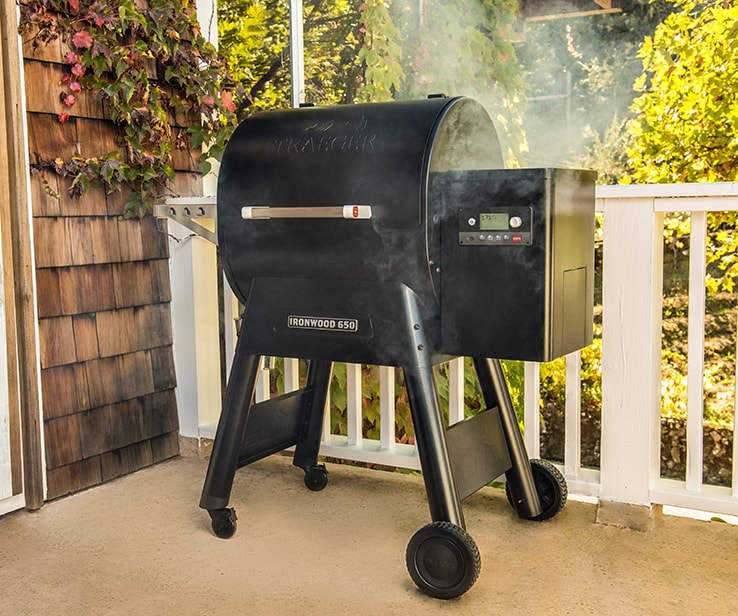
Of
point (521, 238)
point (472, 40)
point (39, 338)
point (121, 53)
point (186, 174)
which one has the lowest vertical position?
point (39, 338)

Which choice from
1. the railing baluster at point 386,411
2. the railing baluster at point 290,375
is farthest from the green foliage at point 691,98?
the railing baluster at point 290,375

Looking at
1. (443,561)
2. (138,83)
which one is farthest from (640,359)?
(138,83)

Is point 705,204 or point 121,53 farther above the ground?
point 121,53

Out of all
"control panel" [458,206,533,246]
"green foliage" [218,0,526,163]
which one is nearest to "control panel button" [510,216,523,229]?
"control panel" [458,206,533,246]

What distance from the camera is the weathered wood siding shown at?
2.54m

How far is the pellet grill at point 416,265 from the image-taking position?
6.13 feet

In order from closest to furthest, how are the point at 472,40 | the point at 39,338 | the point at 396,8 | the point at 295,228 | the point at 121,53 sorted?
1. the point at 295,228
2. the point at 39,338
3. the point at 121,53
4. the point at 472,40
5. the point at 396,8

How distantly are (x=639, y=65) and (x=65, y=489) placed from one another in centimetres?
334

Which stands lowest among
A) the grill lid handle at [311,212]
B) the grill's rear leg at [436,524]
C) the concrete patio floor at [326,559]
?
the concrete patio floor at [326,559]

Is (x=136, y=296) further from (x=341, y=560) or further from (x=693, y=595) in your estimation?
(x=693, y=595)

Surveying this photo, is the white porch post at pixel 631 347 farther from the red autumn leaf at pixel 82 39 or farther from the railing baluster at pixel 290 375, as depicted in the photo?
the red autumn leaf at pixel 82 39

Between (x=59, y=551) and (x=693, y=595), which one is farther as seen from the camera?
(x=59, y=551)

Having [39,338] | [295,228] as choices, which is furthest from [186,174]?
[295,228]

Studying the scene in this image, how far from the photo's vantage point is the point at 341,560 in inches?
82.9
